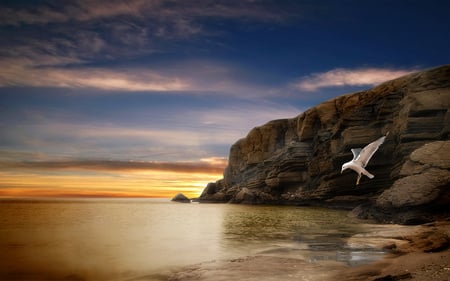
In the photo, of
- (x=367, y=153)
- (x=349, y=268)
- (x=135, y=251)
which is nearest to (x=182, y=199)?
(x=135, y=251)

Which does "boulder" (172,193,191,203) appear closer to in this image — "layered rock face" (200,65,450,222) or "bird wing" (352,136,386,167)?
"layered rock face" (200,65,450,222)

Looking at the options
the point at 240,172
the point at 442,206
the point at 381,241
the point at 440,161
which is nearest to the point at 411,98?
the point at 440,161

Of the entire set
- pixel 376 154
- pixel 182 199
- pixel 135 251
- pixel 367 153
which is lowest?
pixel 135 251

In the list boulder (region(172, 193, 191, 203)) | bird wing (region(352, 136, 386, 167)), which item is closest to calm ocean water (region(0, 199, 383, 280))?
bird wing (region(352, 136, 386, 167))

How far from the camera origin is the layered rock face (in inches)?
980

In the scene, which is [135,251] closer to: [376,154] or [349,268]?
[349,268]

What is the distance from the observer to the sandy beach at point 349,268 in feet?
28.0

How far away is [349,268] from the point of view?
32.1ft

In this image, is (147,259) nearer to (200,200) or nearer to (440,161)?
(440,161)

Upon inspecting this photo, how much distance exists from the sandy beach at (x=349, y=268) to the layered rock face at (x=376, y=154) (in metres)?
12.6

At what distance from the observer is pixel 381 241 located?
13984 millimetres

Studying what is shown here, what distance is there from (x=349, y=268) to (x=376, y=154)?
132ft

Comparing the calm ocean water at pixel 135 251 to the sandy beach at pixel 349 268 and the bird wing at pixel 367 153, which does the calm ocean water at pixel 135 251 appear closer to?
the sandy beach at pixel 349 268

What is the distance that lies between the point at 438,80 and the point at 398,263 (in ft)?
131
